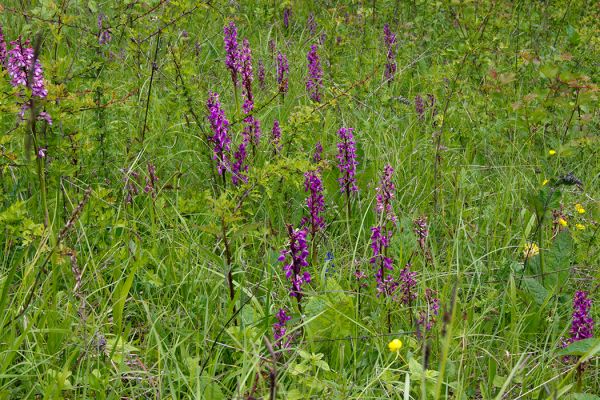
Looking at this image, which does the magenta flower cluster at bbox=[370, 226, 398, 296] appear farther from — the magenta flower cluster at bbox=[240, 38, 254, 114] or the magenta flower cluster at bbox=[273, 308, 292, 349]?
the magenta flower cluster at bbox=[240, 38, 254, 114]

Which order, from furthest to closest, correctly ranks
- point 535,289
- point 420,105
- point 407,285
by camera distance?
point 420,105, point 535,289, point 407,285

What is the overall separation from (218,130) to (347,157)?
1.82 feet

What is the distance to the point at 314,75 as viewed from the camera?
4.14 m

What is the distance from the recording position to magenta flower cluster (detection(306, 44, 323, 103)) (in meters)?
4.06

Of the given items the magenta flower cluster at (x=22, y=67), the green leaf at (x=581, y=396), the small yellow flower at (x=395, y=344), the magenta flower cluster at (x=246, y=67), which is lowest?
the green leaf at (x=581, y=396)

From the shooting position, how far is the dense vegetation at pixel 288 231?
2.05 meters

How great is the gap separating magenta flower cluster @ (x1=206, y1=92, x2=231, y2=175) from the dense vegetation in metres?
0.02

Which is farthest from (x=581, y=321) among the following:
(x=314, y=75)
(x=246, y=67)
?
(x=314, y=75)

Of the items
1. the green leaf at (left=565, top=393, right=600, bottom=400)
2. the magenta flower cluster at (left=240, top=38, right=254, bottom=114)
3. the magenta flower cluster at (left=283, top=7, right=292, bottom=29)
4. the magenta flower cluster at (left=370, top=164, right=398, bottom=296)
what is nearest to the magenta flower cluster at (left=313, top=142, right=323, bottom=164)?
the magenta flower cluster at (left=240, top=38, right=254, bottom=114)

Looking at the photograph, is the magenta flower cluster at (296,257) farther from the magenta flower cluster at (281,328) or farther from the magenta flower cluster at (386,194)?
the magenta flower cluster at (386,194)

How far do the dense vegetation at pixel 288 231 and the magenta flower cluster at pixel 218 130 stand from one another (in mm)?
22

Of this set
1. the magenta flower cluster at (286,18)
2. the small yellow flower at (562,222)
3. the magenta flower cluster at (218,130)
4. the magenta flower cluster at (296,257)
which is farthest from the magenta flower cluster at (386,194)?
the magenta flower cluster at (286,18)

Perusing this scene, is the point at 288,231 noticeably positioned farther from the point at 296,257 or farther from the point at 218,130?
the point at 218,130

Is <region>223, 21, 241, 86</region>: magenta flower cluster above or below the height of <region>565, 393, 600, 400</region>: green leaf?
above
